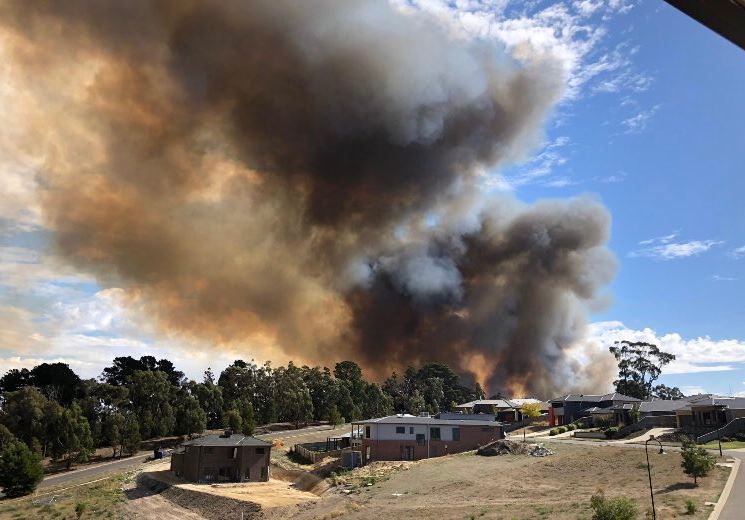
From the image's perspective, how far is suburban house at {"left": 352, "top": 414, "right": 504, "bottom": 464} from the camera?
76.3 meters

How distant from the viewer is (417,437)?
78.2 metres

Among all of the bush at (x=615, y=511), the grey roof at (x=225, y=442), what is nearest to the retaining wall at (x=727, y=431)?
the bush at (x=615, y=511)

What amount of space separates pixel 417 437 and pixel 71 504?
40.7 meters

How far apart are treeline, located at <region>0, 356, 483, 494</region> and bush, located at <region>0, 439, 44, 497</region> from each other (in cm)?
142

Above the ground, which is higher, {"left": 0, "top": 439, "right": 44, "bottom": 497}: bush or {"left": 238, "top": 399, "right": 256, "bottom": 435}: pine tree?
{"left": 238, "top": 399, "right": 256, "bottom": 435}: pine tree

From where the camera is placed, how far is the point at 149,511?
189 feet

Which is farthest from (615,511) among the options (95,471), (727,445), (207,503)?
(95,471)

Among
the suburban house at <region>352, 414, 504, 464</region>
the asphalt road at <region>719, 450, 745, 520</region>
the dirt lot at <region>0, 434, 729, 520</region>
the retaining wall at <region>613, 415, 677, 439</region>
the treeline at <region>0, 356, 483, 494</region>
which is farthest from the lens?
the treeline at <region>0, 356, 483, 494</region>

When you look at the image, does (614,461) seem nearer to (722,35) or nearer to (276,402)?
(722,35)

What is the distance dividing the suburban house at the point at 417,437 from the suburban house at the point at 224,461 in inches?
506

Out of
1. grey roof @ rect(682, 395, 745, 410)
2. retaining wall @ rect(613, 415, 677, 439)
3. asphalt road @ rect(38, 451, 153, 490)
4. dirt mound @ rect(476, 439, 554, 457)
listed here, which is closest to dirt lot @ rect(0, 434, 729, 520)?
dirt mound @ rect(476, 439, 554, 457)

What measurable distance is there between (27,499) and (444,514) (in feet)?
150

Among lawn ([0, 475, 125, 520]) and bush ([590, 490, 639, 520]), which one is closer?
bush ([590, 490, 639, 520])

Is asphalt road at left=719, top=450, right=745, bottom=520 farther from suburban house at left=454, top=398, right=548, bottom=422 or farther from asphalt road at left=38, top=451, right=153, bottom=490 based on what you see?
suburban house at left=454, top=398, right=548, bottom=422
